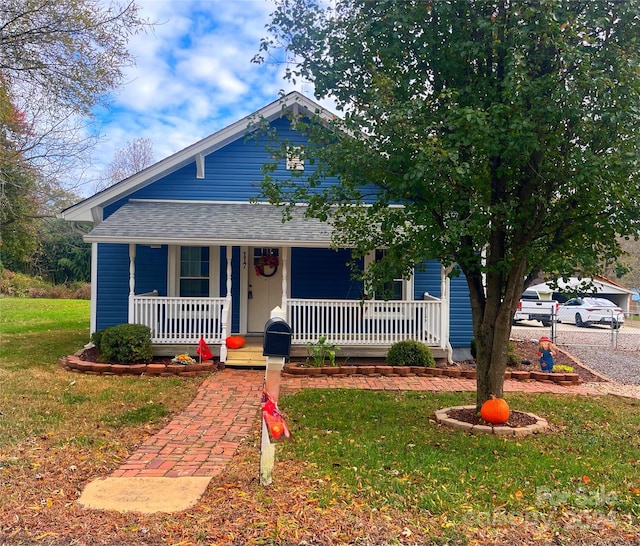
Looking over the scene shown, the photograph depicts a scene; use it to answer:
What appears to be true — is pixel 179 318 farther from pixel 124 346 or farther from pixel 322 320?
pixel 322 320

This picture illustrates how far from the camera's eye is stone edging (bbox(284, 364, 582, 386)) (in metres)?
9.29

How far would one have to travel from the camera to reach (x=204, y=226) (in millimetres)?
10531

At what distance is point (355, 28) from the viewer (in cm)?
587

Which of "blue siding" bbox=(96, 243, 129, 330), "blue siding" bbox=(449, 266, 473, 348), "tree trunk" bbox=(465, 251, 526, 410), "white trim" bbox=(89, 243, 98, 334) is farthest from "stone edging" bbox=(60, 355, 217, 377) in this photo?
"blue siding" bbox=(449, 266, 473, 348)

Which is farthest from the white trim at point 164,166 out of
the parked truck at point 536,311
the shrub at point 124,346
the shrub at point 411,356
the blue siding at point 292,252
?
the parked truck at point 536,311

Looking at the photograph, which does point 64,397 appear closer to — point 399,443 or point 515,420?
point 399,443

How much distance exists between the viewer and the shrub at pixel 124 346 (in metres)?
9.41

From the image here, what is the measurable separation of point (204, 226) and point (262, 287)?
2.27 metres

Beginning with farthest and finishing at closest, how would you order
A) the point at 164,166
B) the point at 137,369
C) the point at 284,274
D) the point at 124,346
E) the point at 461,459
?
the point at 164,166
the point at 284,274
the point at 124,346
the point at 137,369
the point at 461,459

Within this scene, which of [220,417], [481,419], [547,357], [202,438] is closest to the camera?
[202,438]

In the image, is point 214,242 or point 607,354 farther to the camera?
point 607,354

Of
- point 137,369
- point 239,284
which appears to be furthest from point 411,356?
point 137,369

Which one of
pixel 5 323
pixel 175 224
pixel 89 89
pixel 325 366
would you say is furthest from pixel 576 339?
pixel 5 323

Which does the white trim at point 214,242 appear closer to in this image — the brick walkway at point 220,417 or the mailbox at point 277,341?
the brick walkway at point 220,417
